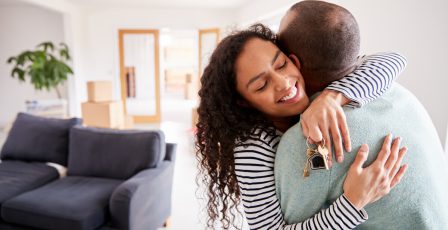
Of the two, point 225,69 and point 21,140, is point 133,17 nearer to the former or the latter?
point 21,140

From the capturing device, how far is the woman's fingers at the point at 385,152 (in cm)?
65

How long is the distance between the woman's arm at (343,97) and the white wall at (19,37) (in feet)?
24.2

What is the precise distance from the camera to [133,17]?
7031 millimetres

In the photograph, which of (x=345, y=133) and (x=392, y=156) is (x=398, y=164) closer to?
(x=392, y=156)

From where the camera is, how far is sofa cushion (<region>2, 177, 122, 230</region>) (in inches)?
79.8

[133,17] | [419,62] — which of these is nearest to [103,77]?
[133,17]

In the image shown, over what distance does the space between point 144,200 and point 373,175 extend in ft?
6.16

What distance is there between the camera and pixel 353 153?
0.66 m

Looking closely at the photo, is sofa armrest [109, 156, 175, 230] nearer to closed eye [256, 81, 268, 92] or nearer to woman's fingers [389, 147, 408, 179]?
closed eye [256, 81, 268, 92]

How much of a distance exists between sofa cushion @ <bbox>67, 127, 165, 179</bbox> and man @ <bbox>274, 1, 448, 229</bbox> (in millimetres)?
1884

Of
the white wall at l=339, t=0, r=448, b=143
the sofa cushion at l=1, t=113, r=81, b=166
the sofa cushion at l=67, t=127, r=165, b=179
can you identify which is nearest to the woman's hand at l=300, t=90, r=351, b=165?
the white wall at l=339, t=0, r=448, b=143

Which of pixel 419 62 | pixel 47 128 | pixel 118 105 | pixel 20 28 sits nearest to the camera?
pixel 419 62

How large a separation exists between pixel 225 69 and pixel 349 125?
0.37m

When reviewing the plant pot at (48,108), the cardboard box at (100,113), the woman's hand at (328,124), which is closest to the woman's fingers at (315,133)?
the woman's hand at (328,124)
